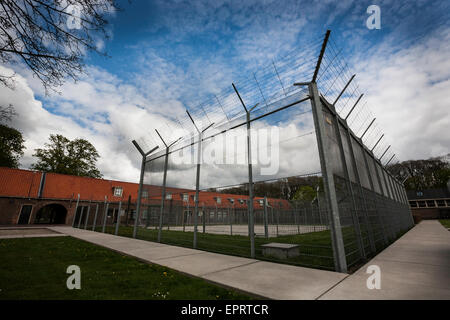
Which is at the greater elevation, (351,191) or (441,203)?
(441,203)

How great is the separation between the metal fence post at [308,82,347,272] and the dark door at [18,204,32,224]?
29529 millimetres

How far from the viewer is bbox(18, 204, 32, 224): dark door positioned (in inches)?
808

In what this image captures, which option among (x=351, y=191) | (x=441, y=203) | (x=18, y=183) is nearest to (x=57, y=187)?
(x=18, y=183)

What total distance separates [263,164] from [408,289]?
3297 mm

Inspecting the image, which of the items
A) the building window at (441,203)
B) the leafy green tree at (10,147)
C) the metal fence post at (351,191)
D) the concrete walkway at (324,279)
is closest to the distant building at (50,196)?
the leafy green tree at (10,147)

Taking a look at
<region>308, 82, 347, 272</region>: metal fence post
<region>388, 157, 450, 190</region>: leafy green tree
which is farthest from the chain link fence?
<region>388, 157, 450, 190</region>: leafy green tree

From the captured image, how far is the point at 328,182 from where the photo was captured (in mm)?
3895

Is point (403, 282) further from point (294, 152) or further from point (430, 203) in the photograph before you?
point (430, 203)

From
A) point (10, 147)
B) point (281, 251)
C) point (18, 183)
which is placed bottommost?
point (281, 251)

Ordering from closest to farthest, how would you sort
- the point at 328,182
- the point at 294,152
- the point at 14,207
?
the point at 328,182
the point at 294,152
the point at 14,207

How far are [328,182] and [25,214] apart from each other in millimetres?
29742

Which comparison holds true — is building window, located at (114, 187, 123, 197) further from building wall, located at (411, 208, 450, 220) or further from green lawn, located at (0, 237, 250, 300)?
building wall, located at (411, 208, 450, 220)

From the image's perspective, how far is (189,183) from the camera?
7.20 m
